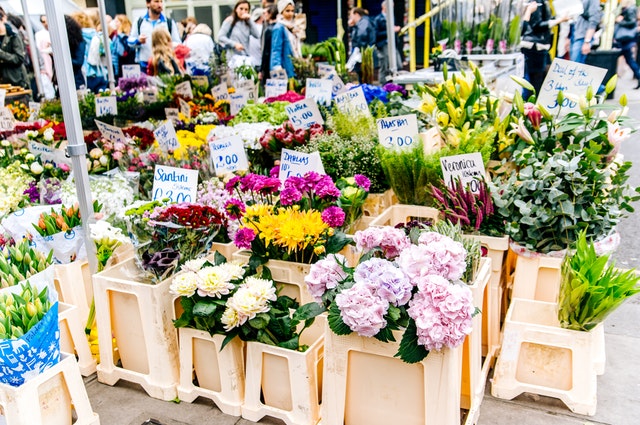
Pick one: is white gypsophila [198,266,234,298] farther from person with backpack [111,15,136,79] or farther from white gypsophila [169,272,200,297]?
person with backpack [111,15,136,79]

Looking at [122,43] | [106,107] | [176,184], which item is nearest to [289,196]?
[176,184]

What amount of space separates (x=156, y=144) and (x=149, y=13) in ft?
13.8

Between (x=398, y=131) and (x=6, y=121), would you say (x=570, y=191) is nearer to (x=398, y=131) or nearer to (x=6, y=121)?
(x=398, y=131)

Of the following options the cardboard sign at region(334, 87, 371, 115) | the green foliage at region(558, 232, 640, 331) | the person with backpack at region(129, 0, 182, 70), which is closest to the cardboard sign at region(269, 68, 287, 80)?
the person with backpack at region(129, 0, 182, 70)

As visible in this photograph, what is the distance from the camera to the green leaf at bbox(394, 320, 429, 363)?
183 centimetres

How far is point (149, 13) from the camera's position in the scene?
7.05 meters

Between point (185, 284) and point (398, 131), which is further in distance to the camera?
point (398, 131)

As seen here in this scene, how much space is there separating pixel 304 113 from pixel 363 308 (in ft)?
7.38

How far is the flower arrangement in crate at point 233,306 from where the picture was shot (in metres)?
2.20

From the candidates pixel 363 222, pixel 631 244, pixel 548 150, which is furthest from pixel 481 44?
pixel 363 222

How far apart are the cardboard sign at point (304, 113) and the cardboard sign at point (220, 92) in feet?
5.26

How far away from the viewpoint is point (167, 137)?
3.60 meters

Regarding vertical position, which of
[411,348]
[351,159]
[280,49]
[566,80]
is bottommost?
[411,348]

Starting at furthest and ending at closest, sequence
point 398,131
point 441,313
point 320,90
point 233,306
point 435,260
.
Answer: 1. point 320,90
2. point 398,131
3. point 233,306
4. point 435,260
5. point 441,313
